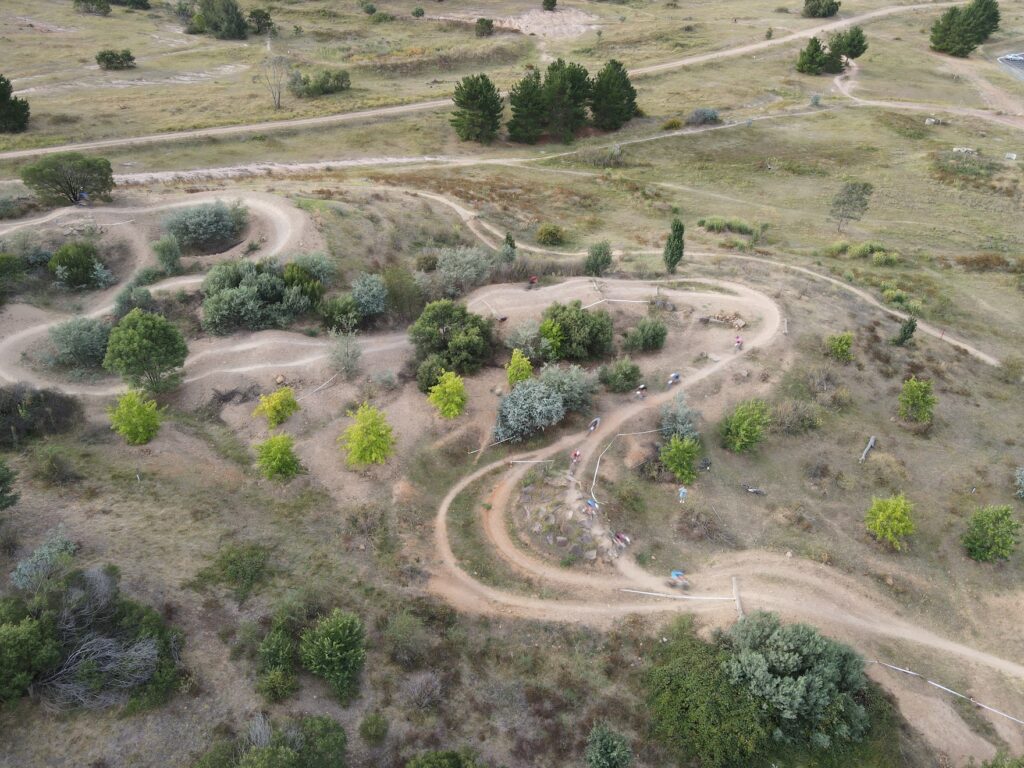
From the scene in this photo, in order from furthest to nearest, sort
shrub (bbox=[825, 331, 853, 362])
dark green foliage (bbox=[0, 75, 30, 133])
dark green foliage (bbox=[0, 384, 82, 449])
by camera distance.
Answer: dark green foliage (bbox=[0, 75, 30, 133]) < shrub (bbox=[825, 331, 853, 362]) < dark green foliage (bbox=[0, 384, 82, 449])

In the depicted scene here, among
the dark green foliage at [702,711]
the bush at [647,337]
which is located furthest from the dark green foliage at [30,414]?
the bush at [647,337]

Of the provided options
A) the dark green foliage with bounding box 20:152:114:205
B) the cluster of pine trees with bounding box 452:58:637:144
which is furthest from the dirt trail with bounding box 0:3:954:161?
the dark green foliage with bounding box 20:152:114:205

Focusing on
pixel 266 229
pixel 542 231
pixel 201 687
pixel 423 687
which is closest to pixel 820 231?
pixel 542 231

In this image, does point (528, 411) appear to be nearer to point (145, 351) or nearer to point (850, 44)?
point (145, 351)

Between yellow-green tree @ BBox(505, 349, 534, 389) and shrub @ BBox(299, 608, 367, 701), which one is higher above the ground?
yellow-green tree @ BBox(505, 349, 534, 389)

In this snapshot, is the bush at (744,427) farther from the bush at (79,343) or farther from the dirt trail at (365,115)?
the dirt trail at (365,115)

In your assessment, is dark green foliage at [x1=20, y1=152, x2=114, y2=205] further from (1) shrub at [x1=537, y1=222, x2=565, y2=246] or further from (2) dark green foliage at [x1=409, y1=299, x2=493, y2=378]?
(1) shrub at [x1=537, y1=222, x2=565, y2=246]

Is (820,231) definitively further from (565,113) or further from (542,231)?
(565,113)
